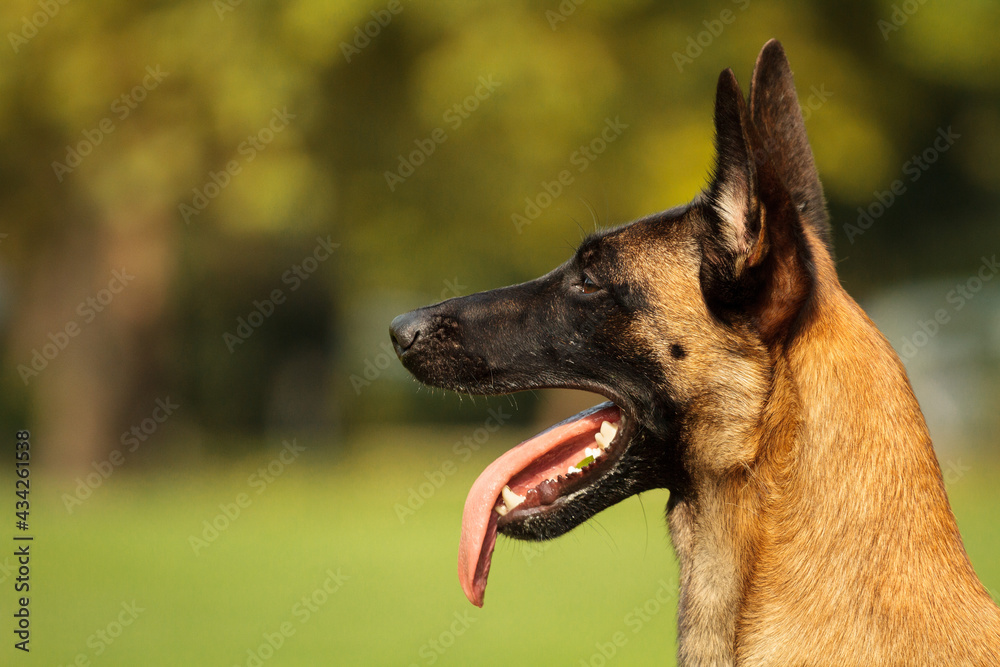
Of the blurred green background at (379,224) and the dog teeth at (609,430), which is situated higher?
the dog teeth at (609,430)

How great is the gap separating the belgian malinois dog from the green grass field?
0.66 m

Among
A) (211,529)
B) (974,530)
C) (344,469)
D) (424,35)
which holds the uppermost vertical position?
(424,35)

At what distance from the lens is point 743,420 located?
288 cm

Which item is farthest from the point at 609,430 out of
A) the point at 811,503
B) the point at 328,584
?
the point at 328,584

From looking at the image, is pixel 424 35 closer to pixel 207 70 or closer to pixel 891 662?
pixel 207 70

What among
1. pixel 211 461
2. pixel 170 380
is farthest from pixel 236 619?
pixel 170 380

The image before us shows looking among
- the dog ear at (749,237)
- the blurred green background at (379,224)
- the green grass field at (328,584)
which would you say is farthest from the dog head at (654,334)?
the blurred green background at (379,224)

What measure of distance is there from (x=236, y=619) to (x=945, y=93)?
38.4ft

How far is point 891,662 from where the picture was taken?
2.53m

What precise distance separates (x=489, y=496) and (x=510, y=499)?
7 centimetres

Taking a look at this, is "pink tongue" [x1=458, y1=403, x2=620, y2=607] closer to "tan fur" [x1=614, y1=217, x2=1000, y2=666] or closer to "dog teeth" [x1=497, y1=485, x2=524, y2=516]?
"dog teeth" [x1=497, y1=485, x2=524, y2=516]

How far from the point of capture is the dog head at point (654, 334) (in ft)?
9.20

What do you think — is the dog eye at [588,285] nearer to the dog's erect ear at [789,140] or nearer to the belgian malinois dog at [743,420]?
the belgian malinois dog at [743,420]

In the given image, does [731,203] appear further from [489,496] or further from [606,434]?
[489,496]
